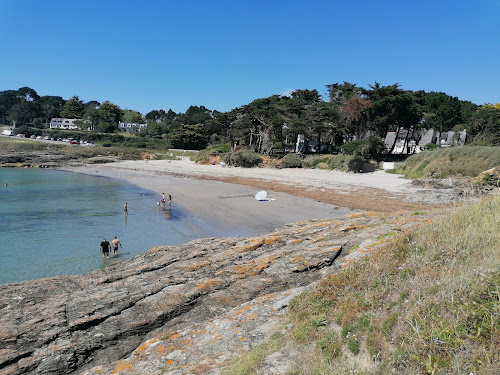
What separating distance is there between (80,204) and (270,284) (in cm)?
2455

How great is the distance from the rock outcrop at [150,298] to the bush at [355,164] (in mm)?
31549

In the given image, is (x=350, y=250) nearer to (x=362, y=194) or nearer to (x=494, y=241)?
(x=494, y=241)

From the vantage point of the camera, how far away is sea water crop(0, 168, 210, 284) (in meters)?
13.5

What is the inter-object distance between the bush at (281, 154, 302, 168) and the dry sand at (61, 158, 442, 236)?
5210mm

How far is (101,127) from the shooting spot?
10506 centimetres

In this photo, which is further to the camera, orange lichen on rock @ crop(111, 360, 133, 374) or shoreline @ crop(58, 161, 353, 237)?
shoreline @ crop(58, 161, 353, 237)

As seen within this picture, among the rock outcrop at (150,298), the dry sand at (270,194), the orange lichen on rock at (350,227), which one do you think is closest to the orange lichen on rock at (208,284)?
the rock outcrop at (150,298)

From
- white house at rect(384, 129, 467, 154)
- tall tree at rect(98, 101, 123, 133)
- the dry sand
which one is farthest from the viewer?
tall tree at rect(98, 101, 123, 133)

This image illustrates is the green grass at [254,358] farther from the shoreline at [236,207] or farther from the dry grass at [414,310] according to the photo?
the shoreline at [236,207]

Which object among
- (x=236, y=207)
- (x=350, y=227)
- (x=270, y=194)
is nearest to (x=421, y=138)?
(x=270, y=194)

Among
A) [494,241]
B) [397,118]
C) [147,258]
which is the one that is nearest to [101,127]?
[397,118]

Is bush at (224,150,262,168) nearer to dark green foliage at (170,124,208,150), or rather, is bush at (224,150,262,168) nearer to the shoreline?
the shoreline

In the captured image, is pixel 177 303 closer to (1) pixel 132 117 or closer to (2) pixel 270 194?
(2) pixel 270 194

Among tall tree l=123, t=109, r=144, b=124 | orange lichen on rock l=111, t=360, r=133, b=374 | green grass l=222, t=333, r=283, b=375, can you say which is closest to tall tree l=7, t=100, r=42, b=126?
tall tree l=123, t=109, r=144, b=124
